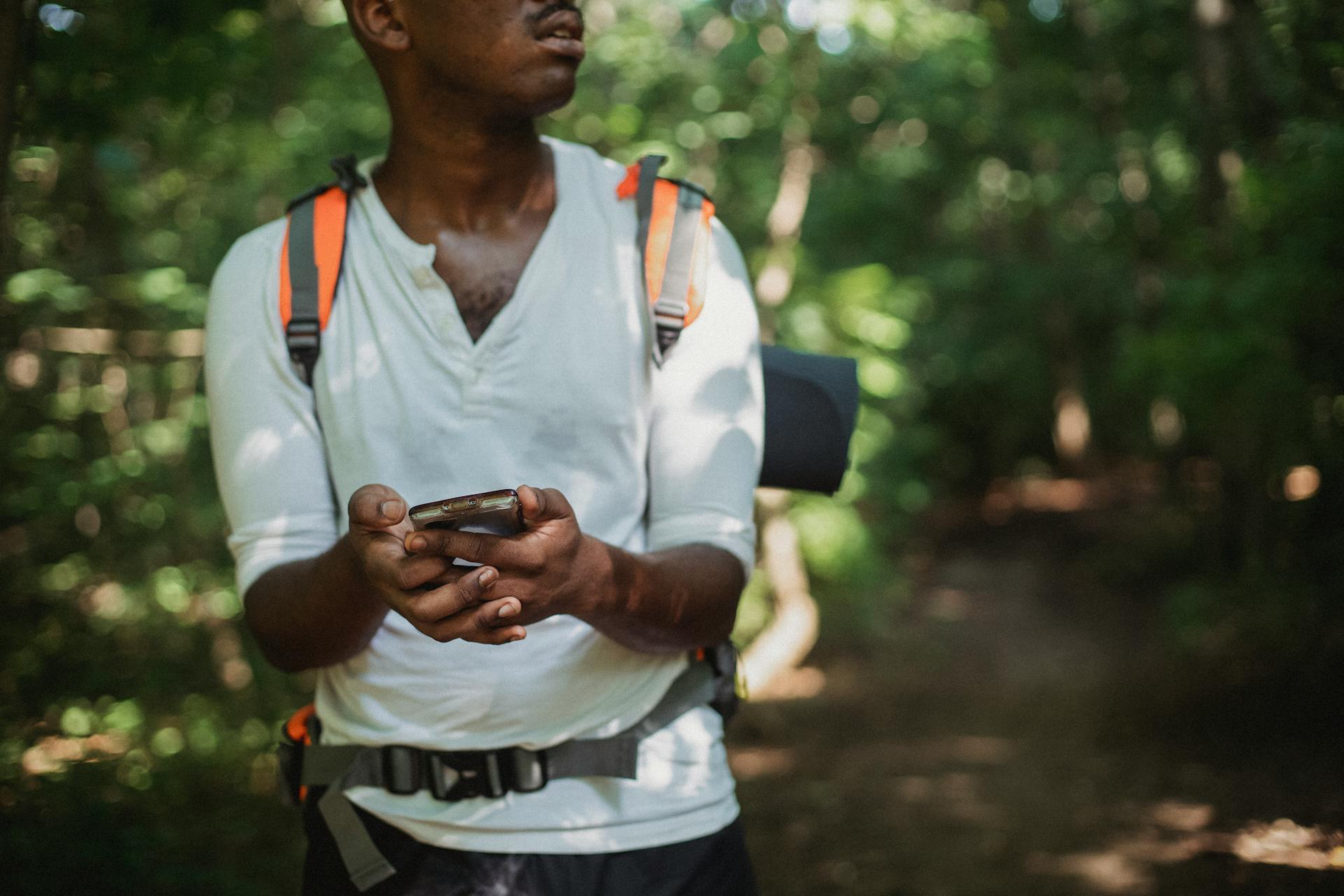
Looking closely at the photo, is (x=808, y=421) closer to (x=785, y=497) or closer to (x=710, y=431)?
(x=710, y=431)

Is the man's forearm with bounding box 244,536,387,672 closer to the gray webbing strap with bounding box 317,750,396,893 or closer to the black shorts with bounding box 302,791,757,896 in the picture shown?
the gray webbing strap with bounding box 317,750,396,893

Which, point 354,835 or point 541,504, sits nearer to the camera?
point 541,504

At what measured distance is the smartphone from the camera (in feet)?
4.32

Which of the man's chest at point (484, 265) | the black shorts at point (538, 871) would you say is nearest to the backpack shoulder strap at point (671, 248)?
the man's chest at point (484, 265)

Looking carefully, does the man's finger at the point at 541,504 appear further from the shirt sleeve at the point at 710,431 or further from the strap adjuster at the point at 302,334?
the strap adjuster at the point at 302,334

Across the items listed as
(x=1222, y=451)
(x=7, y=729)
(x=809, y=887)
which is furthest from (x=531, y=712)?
(x=1222, y=451)

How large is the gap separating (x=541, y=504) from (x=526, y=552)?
0.06 meters

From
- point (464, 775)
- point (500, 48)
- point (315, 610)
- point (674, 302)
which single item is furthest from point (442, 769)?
point (500, 48)

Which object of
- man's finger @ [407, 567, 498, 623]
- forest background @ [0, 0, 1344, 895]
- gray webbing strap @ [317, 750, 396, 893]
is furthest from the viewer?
forest background @ [0, 0, 1344, 895]

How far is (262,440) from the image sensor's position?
1.72 metres

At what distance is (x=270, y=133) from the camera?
253 inches

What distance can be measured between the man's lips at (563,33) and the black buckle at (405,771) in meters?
1.10

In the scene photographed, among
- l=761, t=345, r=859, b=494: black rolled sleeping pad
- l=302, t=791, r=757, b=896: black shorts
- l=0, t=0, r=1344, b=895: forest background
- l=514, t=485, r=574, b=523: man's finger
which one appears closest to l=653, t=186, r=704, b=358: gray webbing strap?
l=761, t=345, r=859, b=494: black rolled sleeping pad

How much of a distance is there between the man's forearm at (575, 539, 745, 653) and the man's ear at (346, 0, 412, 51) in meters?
0.93
